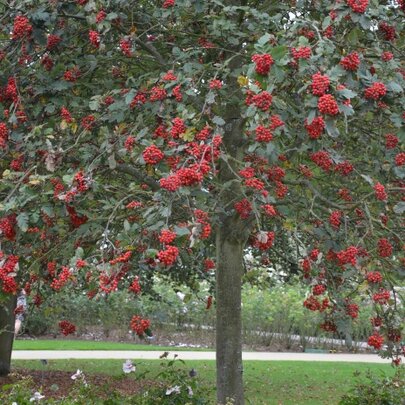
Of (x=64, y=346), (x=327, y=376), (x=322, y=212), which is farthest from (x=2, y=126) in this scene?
Answer: (x=64, y=346)

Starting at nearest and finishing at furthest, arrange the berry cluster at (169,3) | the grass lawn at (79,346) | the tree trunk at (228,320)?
1. the berry cluster at (169,3)
2. the tree trunk at (228,320)
3. the grass lawn at (79,346)

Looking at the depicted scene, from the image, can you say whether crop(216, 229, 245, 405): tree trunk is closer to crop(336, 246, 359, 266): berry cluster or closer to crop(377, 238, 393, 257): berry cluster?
crop(377, 238, 393, 257): berry cluster

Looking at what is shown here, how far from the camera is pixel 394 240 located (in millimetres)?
5180

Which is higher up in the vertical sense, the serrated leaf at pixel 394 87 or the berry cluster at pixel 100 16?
the berry cluster at pixel 100 16

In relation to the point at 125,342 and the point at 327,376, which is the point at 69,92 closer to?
the point at 327,376

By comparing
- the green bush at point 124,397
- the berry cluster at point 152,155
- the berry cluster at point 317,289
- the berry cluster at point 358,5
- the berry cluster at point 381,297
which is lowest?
the green bush at point 124,397

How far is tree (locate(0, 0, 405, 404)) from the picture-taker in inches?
142

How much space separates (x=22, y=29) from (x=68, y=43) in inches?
29.2

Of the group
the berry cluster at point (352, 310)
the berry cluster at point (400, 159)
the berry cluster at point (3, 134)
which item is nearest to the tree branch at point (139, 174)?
the berry cluster at point (3, 134)

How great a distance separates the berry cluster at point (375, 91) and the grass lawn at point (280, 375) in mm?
5874

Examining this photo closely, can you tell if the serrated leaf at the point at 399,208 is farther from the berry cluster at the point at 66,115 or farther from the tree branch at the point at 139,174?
the berry cluster at the point at 66,115

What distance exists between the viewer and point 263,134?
3.61 meters

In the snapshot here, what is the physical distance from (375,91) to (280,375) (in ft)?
28.7

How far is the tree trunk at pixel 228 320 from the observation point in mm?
5984
